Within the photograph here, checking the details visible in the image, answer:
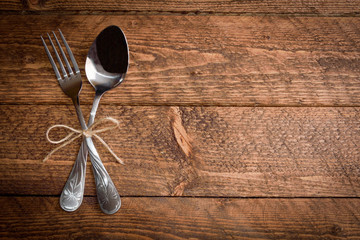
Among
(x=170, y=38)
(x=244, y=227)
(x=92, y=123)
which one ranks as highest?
(x=170, y=38)

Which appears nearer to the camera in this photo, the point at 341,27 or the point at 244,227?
the point at 244,227

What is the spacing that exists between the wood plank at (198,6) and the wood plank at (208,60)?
0.08 ft

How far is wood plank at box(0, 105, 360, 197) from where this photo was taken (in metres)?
0.56

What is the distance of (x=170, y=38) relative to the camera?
25.5 inches

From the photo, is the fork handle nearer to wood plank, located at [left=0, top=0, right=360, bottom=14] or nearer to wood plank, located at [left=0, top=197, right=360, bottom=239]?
wood plank, located at [left=0, top=197, right=360, bottom=239]

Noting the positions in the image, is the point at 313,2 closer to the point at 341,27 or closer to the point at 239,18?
the point at 341,27

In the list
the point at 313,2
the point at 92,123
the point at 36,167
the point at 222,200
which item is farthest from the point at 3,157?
the point at 313,2

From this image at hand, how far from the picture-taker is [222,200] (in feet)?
1.84

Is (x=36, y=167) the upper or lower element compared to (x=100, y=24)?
lower

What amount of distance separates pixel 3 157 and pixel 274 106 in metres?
0.65

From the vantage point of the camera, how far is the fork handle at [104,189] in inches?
21.4

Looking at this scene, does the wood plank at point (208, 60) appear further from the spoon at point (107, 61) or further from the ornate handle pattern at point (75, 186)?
the ornate handle pattern at point (75, 186)

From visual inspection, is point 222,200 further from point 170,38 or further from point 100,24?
point 100,24

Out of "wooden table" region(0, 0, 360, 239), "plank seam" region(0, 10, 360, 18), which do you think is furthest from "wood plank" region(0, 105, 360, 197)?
"plank seam" region(0, 10, 360, 18)
